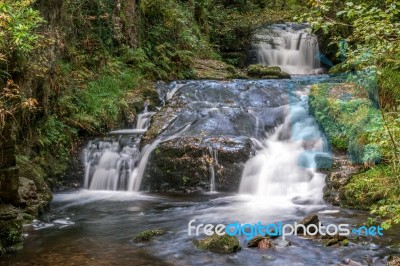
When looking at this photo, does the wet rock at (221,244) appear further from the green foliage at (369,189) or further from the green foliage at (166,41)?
the green foliage at (166,41)

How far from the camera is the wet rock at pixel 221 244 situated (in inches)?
220

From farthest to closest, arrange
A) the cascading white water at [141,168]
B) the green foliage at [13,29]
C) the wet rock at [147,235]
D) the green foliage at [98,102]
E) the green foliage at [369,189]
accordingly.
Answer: the green foliage at [98,102], the cascading white water at [141,168], the green foliage at [369,189], the wet rock at [147,235], the green foliage at [13,29]

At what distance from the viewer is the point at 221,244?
5.66m

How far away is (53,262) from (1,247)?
731 mm

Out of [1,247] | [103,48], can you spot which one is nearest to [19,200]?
[1,247]

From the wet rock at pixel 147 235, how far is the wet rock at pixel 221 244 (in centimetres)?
73

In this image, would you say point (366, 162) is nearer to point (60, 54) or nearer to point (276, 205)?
point (276, 205)

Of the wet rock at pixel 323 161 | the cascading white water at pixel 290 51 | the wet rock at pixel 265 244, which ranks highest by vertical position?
the cascading white water at pixel 290 51

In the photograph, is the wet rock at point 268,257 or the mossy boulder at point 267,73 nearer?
the wet rock at point 268,257

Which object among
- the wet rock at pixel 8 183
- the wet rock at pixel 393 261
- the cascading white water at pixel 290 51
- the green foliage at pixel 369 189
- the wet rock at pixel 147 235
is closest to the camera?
the wet rock at pixel 393 261

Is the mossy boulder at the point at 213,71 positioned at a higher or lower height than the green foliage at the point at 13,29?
higher

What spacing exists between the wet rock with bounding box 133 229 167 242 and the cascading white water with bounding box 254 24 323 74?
48.1 ft

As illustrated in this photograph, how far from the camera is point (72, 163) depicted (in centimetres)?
1009

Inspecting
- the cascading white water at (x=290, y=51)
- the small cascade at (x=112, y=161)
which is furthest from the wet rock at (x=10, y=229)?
the cascading white water at (x=290, y=51)
